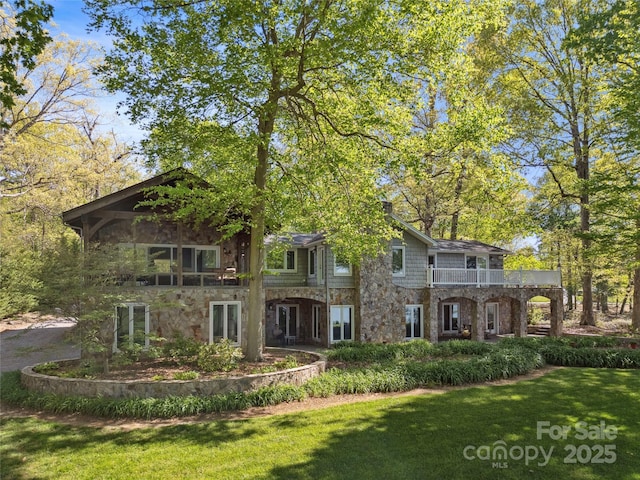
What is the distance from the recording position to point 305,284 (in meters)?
21.9

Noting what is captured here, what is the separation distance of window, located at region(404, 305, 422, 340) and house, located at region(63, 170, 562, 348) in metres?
0.05

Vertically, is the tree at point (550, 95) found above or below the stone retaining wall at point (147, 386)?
above

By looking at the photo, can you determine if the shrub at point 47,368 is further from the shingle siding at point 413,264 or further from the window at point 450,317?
the window at point 450,317

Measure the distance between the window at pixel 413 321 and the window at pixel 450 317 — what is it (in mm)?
3612

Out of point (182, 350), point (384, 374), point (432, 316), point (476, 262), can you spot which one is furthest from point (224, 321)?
point (476, 262)

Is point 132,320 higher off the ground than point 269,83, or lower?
lower

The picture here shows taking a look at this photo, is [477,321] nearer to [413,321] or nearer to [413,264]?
[413,321]

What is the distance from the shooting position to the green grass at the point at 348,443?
19.7 feet

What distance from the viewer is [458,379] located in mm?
11250

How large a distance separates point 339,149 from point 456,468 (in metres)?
8.39

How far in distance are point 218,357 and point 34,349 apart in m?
4.19

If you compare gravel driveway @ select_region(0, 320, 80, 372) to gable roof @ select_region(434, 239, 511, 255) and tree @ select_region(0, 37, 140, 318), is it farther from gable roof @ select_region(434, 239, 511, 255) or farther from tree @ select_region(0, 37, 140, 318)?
gable roof @ select_region(434, 239, 511, 255)

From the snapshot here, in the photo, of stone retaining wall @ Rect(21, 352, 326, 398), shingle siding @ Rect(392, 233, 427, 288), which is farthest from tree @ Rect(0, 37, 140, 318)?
shingle siding @ Rect(392, 233, 427, 288)

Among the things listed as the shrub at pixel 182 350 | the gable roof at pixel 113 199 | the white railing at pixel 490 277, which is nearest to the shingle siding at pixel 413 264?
the white railing at pixel 490 277
